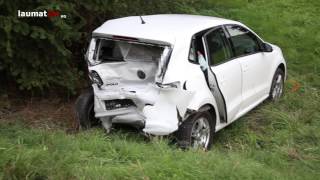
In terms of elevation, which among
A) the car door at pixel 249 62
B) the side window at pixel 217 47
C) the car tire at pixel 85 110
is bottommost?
the car tire at pixel 85 110

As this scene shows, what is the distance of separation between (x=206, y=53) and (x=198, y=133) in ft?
3.42

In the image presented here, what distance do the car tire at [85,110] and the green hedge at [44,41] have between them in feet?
2.87

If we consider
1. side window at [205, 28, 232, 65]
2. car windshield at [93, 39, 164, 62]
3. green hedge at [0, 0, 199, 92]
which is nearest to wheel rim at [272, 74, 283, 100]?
side window at [205, 28, 232, 65]

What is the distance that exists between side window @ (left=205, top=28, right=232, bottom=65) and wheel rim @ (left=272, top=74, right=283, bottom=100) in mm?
1943

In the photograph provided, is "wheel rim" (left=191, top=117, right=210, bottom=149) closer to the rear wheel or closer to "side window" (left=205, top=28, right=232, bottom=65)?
"side window" (left=205, top=28, right=232, bottom=65)

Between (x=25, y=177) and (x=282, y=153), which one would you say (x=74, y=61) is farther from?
(x=25, y=177)

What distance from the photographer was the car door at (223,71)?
670cm

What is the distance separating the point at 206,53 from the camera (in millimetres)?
6676

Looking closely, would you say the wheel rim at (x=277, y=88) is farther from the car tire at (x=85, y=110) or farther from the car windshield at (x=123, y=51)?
the car tire at (x=85, y=110)

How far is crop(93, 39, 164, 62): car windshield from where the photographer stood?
6543 millimetres

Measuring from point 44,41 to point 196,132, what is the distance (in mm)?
2629

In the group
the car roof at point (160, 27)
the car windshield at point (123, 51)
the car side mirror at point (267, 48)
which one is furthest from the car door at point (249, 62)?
the car windshield at point (123, 51)

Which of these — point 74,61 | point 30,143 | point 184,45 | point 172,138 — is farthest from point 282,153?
point 74,61
